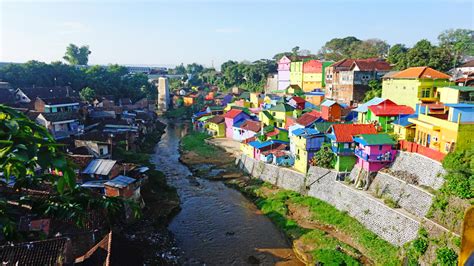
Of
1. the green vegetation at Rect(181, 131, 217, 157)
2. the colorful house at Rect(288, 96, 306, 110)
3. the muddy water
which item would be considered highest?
the colorful house at Rect(288, 96, 306, 110)

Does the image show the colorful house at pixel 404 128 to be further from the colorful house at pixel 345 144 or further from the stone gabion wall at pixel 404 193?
the stone gabion wall at pixel 404 193

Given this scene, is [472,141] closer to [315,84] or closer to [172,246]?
[172,246]

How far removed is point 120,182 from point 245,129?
68.0 ft

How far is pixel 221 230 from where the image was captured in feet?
67.7

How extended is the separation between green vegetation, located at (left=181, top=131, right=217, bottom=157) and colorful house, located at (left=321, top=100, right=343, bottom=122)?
12824 millimetres

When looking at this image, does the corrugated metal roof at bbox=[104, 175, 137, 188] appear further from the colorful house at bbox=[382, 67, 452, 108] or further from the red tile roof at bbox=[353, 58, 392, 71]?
the red tile roof at bbox=[353, 58, 392, 71]

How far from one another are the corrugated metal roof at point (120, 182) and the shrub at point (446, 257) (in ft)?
53.6

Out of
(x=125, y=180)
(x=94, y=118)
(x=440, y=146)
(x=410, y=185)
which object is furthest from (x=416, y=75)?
(x=94, y=118)

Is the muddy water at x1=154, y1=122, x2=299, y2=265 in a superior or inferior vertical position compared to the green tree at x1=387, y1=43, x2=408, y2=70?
inferior

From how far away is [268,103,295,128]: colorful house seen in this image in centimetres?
3569

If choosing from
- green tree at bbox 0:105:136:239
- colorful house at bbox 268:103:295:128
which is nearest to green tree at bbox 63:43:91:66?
colorful house at bbox 268:103:295:128

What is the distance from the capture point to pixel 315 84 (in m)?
48.4

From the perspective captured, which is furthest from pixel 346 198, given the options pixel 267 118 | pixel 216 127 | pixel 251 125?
pixel 216 127

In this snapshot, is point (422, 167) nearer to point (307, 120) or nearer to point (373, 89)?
point (307, 120)
